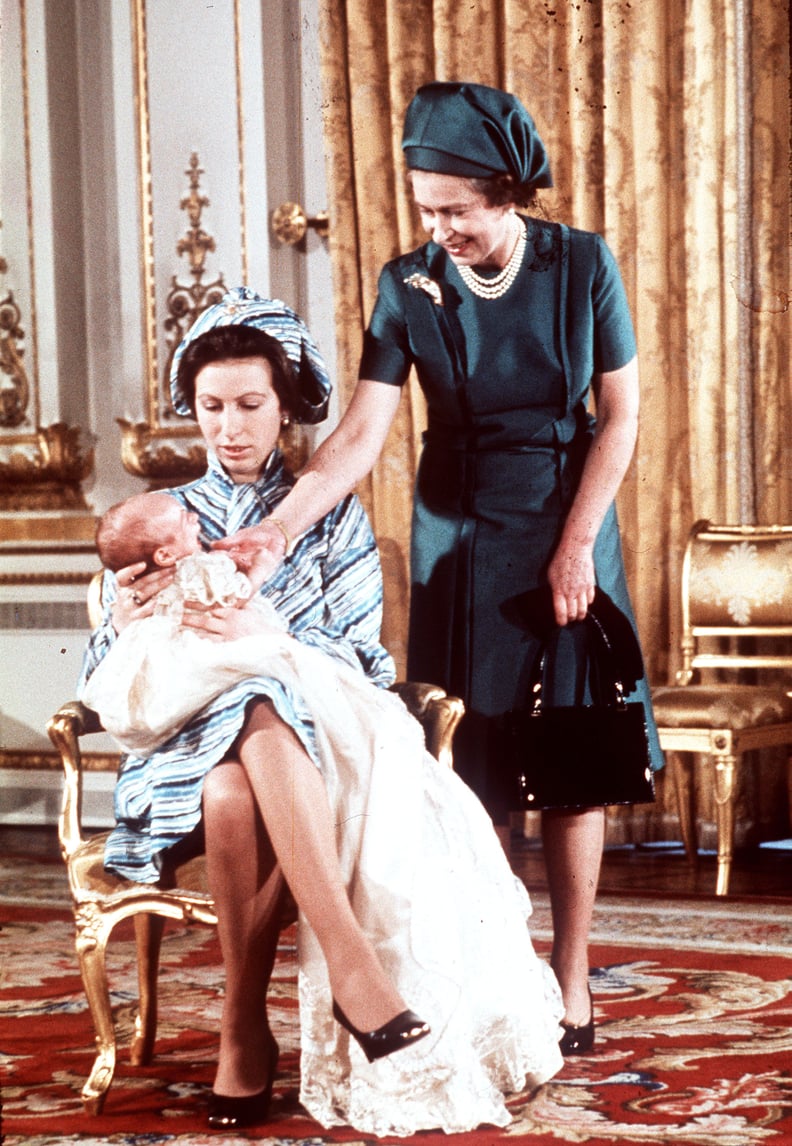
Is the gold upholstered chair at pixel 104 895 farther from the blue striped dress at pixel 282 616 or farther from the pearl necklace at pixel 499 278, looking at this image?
the pearl necklace at pixel 499 278

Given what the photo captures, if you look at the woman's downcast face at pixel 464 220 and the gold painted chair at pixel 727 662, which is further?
the gold painted chair at pixel 727 662

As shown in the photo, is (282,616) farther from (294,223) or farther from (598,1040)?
(294,223)

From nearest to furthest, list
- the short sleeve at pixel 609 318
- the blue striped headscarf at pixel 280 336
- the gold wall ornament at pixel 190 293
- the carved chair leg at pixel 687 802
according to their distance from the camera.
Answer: the blue striped headscarf at pixel 280 336, the short sleeve at pixel 609 318, the carved chair leg at pixel 687 802, the gold wall ornament at pixel 190 293

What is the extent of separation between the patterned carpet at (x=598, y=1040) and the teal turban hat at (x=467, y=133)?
1.38 metres

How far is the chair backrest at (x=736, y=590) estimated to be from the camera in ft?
14.7

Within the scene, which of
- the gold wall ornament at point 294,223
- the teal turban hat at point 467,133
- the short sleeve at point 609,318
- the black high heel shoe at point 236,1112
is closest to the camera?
the black high heel shoe at point 236,1112

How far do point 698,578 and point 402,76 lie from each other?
1.78 metres

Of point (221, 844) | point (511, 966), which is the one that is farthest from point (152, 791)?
point (511, 966)

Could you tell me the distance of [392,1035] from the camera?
1.99 metres

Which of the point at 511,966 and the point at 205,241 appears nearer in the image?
the point at 511,966

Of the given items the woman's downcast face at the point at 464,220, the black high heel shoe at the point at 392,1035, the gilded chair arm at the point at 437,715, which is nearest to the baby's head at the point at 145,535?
the gilded chair arm at the point at 437,715

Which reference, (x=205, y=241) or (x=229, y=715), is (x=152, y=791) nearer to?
(x=229, y=715)

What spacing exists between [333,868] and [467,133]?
1079 mm

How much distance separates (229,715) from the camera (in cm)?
213
